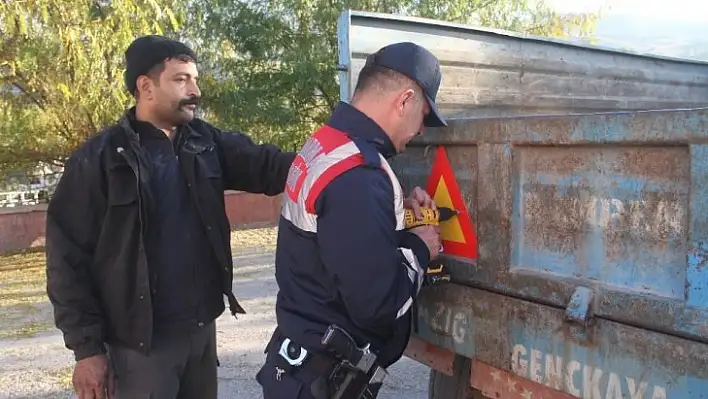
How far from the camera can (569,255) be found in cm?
193

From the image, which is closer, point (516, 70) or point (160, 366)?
point (160, 366)

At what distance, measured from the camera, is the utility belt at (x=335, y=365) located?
6.56 ft

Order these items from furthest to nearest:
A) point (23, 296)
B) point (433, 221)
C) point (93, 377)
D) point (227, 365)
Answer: point (23, 296)
point (227, 365)
point (93, 377)
point (433, 221)

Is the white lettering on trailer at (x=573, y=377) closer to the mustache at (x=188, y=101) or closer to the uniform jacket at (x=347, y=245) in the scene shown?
the uniform jacket at (x=347, y=245)

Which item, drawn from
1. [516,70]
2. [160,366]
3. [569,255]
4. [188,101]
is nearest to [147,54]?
[188,101]

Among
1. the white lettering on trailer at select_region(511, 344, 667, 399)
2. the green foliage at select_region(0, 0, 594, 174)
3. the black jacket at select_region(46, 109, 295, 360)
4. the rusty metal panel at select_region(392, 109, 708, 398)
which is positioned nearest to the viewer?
the rusty metal panel at select_region(392, 109, 708, 398)

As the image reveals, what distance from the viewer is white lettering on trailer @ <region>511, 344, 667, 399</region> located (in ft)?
5.67

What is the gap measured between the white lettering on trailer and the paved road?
2.37 m

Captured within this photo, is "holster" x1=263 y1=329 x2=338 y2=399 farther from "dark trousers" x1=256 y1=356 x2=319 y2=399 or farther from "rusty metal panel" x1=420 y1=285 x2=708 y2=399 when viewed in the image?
"rusty metal panel" x1=420 y1=285 x2=708 y2=399

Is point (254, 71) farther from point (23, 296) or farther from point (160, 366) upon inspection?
point (160, 366)

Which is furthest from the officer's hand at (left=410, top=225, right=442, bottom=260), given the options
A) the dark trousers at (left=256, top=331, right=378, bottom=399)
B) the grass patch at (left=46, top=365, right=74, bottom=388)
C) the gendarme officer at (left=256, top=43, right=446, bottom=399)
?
the grass patch at (left=46, top=365, right=74, bottom=388)

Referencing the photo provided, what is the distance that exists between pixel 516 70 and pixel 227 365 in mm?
2936

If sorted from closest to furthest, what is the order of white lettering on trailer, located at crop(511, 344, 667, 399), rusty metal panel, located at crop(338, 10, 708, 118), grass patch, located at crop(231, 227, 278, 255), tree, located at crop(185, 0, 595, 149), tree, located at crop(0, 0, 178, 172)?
1. white lettering on trailer, located at crop(511, 344, 667, 399)
2. rusty metal panel, located at crop(338, 10, 708, 118)
3. tree, located at crop(0, 0, 178, 172)
4. tree, located at crop(185, 0, 595, 149)
5. grass patch, located at crop(231, 227, 278, 255)

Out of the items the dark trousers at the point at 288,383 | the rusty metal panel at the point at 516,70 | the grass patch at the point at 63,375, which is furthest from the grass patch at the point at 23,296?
the dark trousers at the point at 288,383
